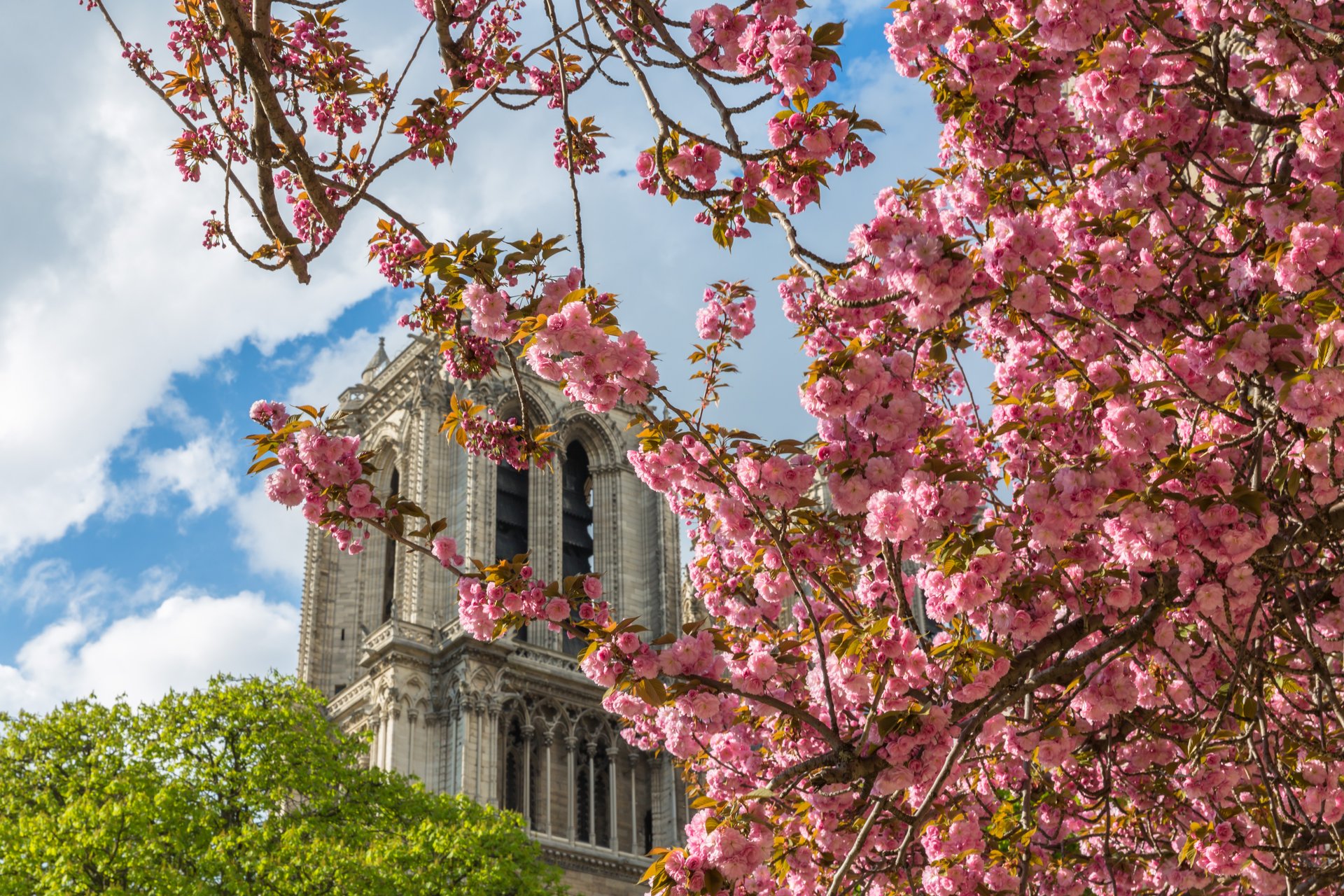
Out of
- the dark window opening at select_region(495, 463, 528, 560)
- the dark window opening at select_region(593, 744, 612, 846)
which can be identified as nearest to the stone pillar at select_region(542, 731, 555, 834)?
→ the dark window opening at select_region(593, 744, 612, 846)

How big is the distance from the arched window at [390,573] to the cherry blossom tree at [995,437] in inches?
1460

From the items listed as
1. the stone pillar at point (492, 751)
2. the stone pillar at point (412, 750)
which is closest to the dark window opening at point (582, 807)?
the stone pillar at point (492, 751)

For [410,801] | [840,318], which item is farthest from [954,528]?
[410,801]

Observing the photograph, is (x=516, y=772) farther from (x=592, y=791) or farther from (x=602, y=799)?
(x=602, y=799)

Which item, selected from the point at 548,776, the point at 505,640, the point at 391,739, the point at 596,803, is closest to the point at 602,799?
the point at 596,803

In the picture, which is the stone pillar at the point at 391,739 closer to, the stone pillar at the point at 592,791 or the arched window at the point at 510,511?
the stone pillar at the point at 592,791

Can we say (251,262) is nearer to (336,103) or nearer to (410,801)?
(336,103)

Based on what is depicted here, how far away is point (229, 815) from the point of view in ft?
86.8

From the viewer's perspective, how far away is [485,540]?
4181cm

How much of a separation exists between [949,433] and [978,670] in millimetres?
1914

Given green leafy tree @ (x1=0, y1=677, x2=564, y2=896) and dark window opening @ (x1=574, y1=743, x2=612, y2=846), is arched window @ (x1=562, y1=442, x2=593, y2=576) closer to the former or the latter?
dark window opening @ (x1=574, y1=743, x2=612, y2=846)

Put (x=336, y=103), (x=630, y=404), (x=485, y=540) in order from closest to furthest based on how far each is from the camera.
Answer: (x=630, y=404) → (x=336, y=103) → (x=485, y=540)

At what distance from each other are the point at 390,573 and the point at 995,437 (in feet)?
134

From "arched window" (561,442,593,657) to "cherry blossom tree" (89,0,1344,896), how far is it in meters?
37.4
